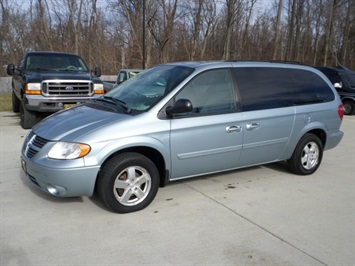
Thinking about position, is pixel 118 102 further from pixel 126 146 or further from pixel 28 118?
pixel 28 118

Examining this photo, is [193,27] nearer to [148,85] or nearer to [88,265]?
[148,85]

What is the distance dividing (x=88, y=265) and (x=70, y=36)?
97.4 feet

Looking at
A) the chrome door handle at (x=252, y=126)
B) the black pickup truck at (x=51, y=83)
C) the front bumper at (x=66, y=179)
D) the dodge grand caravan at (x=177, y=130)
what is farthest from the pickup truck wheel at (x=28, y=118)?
the chrome door handle at (x=252, y=126)

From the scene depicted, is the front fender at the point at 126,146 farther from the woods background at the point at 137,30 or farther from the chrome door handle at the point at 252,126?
the woods background at the point at 137,30

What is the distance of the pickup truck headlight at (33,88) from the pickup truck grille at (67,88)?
0.37 ft

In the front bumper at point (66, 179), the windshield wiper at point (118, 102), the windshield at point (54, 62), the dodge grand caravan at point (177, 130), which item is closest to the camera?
the front bumper at point (66, 179)

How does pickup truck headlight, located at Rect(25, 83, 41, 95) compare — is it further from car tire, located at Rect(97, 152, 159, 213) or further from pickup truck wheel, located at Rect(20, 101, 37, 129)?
car tire, located at Rect(97, 152, 159, 213)

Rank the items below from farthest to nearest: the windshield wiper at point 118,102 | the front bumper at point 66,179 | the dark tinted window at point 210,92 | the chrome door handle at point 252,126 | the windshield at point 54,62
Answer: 1. the windshield at point 54,62
2. the chrome door handle at point 252,126
3. the dark tinted window at point 210,92
4. the windshield wiper at point 118,102
5. the front bumper at point 66,179

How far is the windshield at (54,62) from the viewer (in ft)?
29.7

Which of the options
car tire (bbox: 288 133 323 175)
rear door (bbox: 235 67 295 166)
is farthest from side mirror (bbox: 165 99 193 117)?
car tire (bbox: 288 133 323 175)

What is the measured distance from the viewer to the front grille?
3707 millimetres

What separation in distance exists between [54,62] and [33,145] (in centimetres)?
604

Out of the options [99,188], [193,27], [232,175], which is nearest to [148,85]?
[99,188]

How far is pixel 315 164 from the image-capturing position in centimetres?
544
